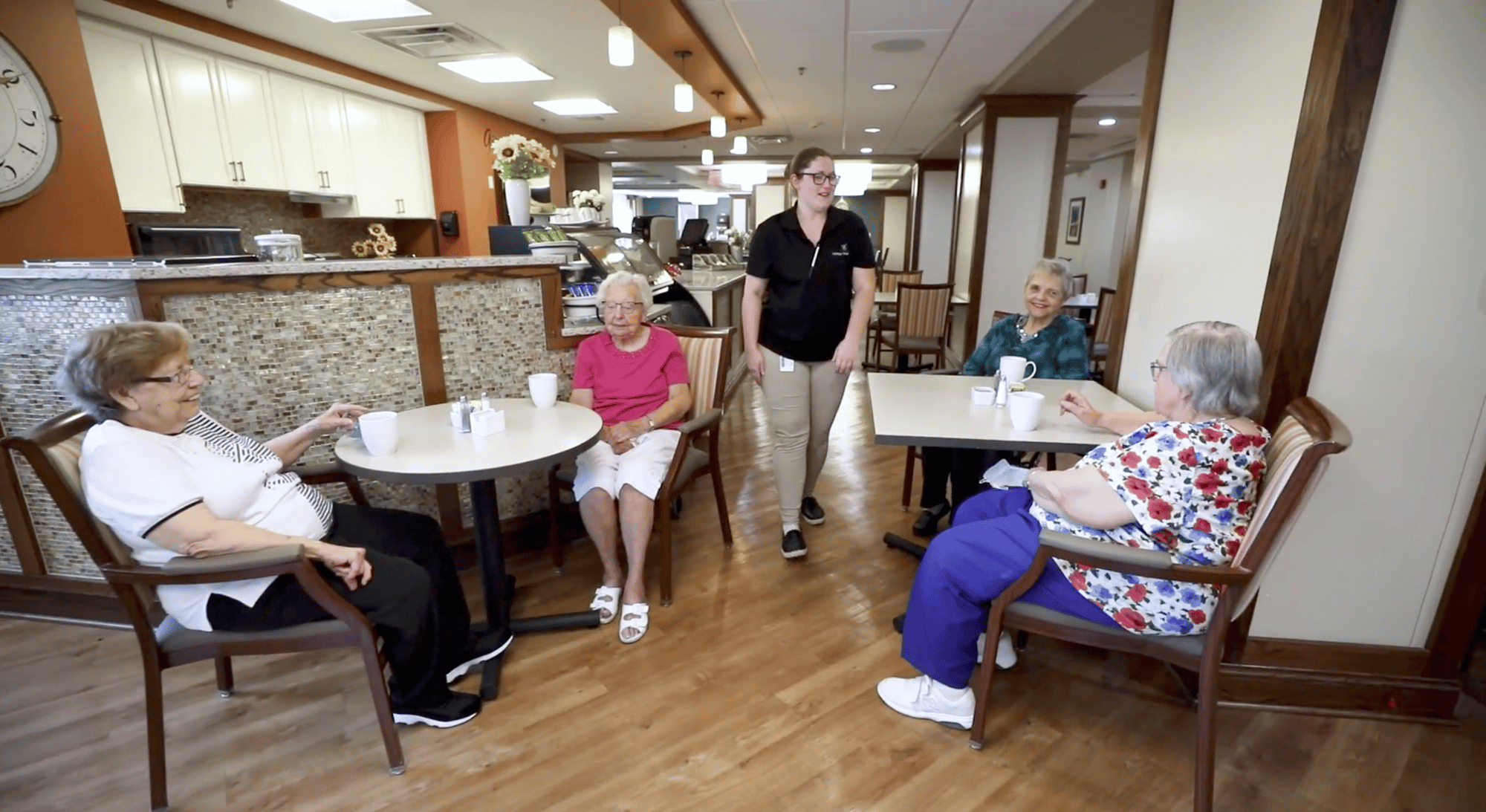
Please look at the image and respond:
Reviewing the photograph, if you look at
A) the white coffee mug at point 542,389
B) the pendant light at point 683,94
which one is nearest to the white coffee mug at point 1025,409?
the white coffee mug at point 542,389

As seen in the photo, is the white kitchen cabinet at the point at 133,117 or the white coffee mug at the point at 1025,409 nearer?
the white coffee mug at the point at 1025,409

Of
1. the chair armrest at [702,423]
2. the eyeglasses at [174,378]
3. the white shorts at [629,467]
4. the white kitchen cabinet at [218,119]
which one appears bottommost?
the white shorts at [629,467]

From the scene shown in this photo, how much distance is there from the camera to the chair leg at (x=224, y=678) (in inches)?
74.1

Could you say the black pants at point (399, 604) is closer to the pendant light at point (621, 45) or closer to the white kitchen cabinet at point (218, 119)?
the pendant light at point (621, 45)

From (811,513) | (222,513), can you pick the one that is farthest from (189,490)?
(811,513)

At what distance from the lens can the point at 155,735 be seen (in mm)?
1470

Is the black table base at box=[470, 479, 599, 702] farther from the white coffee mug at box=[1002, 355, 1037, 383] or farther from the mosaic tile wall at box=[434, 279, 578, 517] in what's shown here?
the white coffee mug at box=[1002, 355, 1037, 383]

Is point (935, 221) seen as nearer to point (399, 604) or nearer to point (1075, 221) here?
point (1075, 221)

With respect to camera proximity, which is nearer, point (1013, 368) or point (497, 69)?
point (1013, 368)

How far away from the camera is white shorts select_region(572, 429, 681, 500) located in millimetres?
2229

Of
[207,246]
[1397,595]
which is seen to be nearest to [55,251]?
[207,246]

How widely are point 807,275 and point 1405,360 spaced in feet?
5.55

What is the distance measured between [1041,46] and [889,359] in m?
3.35

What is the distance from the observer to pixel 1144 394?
2.20m
